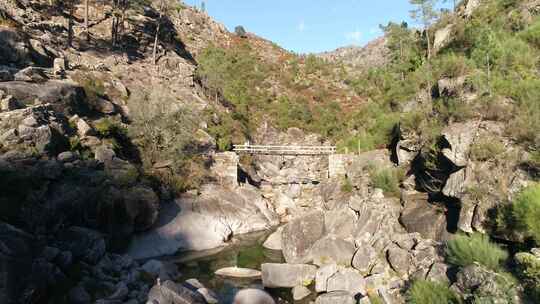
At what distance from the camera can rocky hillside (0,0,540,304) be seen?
1386 cm

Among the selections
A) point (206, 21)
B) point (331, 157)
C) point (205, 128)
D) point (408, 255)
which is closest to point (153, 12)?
point (206, 21)

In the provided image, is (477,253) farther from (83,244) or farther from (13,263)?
(83,244)

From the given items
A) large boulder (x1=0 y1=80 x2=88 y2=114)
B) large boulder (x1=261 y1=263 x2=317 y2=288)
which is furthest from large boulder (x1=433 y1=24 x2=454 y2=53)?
large boulder (x1=0 y1=80 x2=88 y2=114)

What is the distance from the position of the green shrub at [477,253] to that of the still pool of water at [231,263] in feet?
23.3

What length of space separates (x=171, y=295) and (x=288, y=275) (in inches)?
262

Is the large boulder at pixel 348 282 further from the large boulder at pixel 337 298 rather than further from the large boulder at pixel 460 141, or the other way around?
the large boulder at pixel 460 141

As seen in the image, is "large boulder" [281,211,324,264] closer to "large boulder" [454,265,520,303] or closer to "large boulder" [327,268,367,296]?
"large boulder" [327,268,367,296]

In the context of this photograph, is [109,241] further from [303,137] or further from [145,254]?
[303,137]

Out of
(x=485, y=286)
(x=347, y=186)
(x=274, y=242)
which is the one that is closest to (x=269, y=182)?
(x=347, y=186)

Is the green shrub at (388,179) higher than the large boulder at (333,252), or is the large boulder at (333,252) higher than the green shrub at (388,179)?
the green shrub at (388,179)

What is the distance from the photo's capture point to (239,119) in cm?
5888

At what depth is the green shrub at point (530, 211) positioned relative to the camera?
11227 millimetres

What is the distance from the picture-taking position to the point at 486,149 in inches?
664

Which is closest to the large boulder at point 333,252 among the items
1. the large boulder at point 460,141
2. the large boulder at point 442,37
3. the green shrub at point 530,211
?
the large boulder at point 460,141
